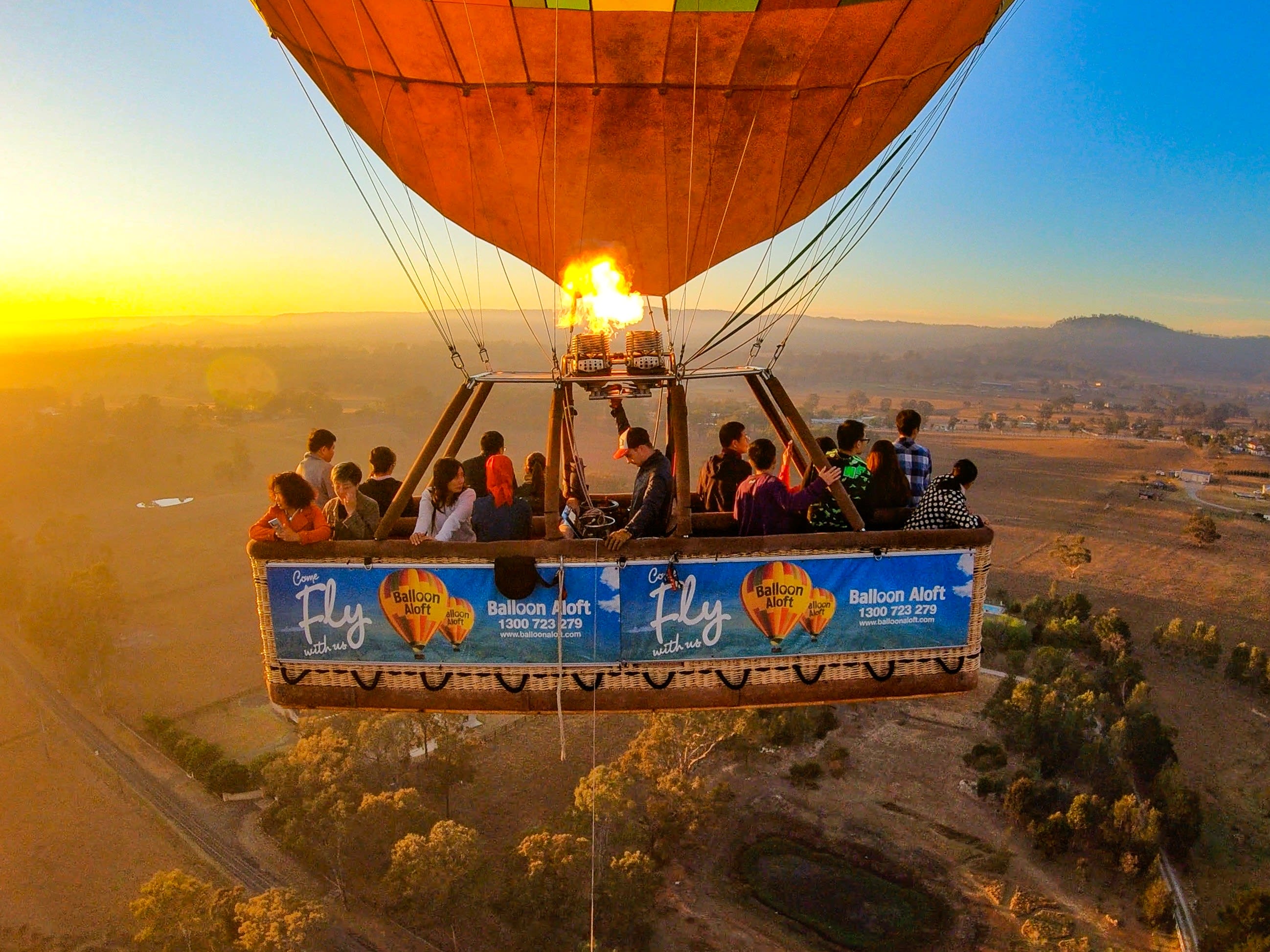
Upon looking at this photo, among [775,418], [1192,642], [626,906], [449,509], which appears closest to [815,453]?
[775,418]

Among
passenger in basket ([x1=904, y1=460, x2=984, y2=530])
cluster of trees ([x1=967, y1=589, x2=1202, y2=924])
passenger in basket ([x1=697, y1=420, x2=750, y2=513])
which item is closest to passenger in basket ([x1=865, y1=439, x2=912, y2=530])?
passenger in basket ([x1=904, y1=460, x2=984, y2=530])

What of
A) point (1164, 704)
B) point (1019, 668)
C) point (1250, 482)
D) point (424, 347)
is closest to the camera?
point (1164, 704)

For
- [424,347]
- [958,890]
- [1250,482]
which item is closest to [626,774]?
[958,890]

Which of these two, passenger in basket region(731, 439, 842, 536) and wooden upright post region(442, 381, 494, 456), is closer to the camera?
wooden upright post region(442, 381, 494, 456)

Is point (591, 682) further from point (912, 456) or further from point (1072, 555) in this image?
point (1072, 555)

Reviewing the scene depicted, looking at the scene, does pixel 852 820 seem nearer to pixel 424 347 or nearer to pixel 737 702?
pixel 737 702

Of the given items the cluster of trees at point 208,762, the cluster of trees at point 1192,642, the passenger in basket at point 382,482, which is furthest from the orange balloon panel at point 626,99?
the cluster of trees at point 1192,642

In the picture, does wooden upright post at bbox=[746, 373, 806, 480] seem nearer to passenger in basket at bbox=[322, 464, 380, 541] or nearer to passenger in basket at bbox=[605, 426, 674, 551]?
passenger in basket at bbox=[605, 426, 674, 551]
